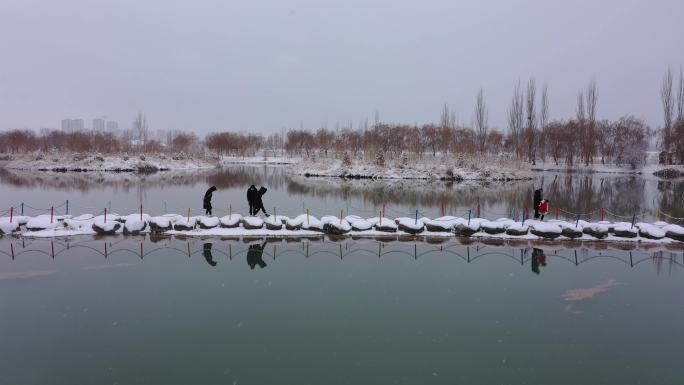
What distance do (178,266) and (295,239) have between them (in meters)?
4.08

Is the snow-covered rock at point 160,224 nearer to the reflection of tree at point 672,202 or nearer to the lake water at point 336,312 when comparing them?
the lake water at point 336,312

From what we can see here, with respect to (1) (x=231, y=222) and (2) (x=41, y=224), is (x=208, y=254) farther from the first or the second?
Result: (2) (x=41, y=224)

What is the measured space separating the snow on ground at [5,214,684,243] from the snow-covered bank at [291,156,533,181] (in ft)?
95.1

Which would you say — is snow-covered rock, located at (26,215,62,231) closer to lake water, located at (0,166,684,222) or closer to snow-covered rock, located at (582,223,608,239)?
lake water, located at (0,166,684,222)

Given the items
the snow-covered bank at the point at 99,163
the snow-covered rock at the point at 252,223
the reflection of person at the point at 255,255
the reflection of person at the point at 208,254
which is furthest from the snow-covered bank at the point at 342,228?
the snow-covered bank at the point at 99,163

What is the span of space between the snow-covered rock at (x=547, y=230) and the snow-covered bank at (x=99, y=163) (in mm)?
48620

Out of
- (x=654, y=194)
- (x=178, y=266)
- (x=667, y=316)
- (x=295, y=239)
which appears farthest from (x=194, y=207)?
(x=654, y=194)

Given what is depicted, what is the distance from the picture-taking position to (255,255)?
38.2ft

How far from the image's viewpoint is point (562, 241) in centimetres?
1352

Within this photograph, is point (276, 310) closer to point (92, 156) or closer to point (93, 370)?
point (93, 370)

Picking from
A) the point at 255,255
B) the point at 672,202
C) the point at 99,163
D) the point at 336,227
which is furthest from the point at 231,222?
the point at 99,163

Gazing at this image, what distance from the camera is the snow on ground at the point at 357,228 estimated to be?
44.7 feet

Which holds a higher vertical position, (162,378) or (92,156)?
(92,156)

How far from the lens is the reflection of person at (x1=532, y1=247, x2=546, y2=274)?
10.7m
